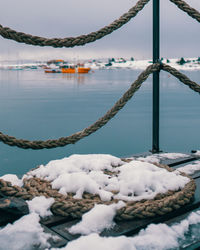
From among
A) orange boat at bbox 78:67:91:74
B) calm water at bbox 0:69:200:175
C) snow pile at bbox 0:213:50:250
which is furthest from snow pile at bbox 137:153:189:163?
orange boat at bbox 78:67:91:74

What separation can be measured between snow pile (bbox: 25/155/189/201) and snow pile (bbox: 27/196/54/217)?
0.10 meters

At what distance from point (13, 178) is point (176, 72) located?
119cm

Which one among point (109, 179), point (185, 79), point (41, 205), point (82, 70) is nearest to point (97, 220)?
point (41, 205)

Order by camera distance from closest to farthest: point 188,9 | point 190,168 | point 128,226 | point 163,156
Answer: point 128,226 < point 190,168 < point 188,9 < point 163,156

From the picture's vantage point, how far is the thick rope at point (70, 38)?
1.55m

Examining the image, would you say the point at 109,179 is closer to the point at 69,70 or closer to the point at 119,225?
the point at 119,225

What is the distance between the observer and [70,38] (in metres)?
1.70

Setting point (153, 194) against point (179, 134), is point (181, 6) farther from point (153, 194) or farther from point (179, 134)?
point (179, 134)

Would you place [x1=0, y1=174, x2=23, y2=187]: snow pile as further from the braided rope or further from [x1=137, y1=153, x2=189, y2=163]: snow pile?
[x1=137, y1=153, x2=189, y2=163]: snow pile

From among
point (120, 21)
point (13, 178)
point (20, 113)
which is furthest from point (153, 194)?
point (20, 113)

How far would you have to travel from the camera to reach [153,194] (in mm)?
1466

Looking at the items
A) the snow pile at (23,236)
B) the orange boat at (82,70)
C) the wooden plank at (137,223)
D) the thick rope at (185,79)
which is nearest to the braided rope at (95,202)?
the wooden plank at (137,223)

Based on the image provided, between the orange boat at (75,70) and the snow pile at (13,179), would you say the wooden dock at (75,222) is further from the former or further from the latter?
the orange boat at (75,70)

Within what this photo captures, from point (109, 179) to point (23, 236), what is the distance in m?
0.54
